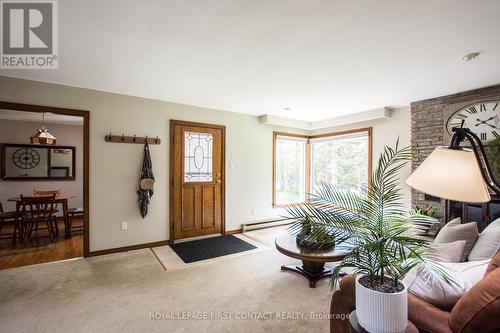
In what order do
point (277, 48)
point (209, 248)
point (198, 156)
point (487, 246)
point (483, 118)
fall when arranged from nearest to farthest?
point (487, 246) < point (277, 48) < point (483, 118) < point (209, 248) < point (198, 156)

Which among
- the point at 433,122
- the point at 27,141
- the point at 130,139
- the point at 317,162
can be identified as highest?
the point at 433,122

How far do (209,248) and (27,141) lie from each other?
5.05 meters

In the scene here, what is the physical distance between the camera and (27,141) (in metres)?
5.62

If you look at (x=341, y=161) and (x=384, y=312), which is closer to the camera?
(x=384, y=312)

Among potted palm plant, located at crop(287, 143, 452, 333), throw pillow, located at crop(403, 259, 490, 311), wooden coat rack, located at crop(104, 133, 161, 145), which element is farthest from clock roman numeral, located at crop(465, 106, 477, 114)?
wooden coat rack, located at crop(104, 133, 161, 145)

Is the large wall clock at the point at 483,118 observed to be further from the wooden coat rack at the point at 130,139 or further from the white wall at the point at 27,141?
the white wall at the point at 27,141

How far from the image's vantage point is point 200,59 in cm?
258

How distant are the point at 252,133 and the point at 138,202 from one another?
8.22ft

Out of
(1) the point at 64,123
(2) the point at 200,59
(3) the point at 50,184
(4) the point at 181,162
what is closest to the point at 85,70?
(2) the point at 200,59

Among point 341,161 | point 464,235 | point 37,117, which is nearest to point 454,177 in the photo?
point 464,235

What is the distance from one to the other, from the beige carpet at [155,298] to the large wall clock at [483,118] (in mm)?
2957

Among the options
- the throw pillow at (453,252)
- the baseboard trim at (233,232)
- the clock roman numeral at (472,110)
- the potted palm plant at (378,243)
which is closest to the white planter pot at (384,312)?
the potted palm plant at (378,243)

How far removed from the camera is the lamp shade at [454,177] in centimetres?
99

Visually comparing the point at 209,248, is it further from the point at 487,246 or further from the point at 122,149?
the point at 487,246
